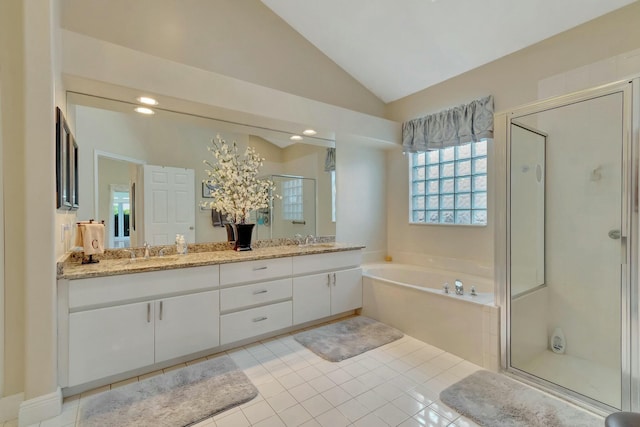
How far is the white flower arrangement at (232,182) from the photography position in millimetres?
2773

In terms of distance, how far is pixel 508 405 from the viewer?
1.74m

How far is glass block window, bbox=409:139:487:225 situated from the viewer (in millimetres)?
3234

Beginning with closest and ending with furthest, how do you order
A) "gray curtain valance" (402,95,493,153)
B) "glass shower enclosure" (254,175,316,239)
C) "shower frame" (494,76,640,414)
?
"shower frame" (494,76,640,414) < "gray curtain valance" (402,95,493,153) < "glass shower enclosure" (254,175,316,239)

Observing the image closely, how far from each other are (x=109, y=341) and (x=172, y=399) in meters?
0.58

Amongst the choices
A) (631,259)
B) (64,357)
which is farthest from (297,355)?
(631,259)

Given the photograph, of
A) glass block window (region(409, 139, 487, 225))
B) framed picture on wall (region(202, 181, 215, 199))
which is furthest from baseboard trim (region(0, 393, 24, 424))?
glass block window (region(409, 139, 487, 225))

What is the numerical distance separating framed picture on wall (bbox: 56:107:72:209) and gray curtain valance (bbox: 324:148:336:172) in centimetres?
247

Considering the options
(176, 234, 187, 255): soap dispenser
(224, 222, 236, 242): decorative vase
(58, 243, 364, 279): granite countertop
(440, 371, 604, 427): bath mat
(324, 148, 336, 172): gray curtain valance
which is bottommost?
(440, 371, 604, 427): bath mat

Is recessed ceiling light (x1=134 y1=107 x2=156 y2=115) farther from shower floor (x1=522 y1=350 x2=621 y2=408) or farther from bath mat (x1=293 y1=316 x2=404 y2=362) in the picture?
shower floor (x1=522 y1=350 x2=621 y2=408)

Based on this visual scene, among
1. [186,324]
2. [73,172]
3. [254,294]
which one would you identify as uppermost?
[73,172]

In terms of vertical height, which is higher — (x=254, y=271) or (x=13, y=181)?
(x=13, y=181)

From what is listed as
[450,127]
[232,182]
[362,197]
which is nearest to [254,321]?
[232,182]

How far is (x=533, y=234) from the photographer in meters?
2.49

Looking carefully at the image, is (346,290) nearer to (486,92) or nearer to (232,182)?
(232,182)
